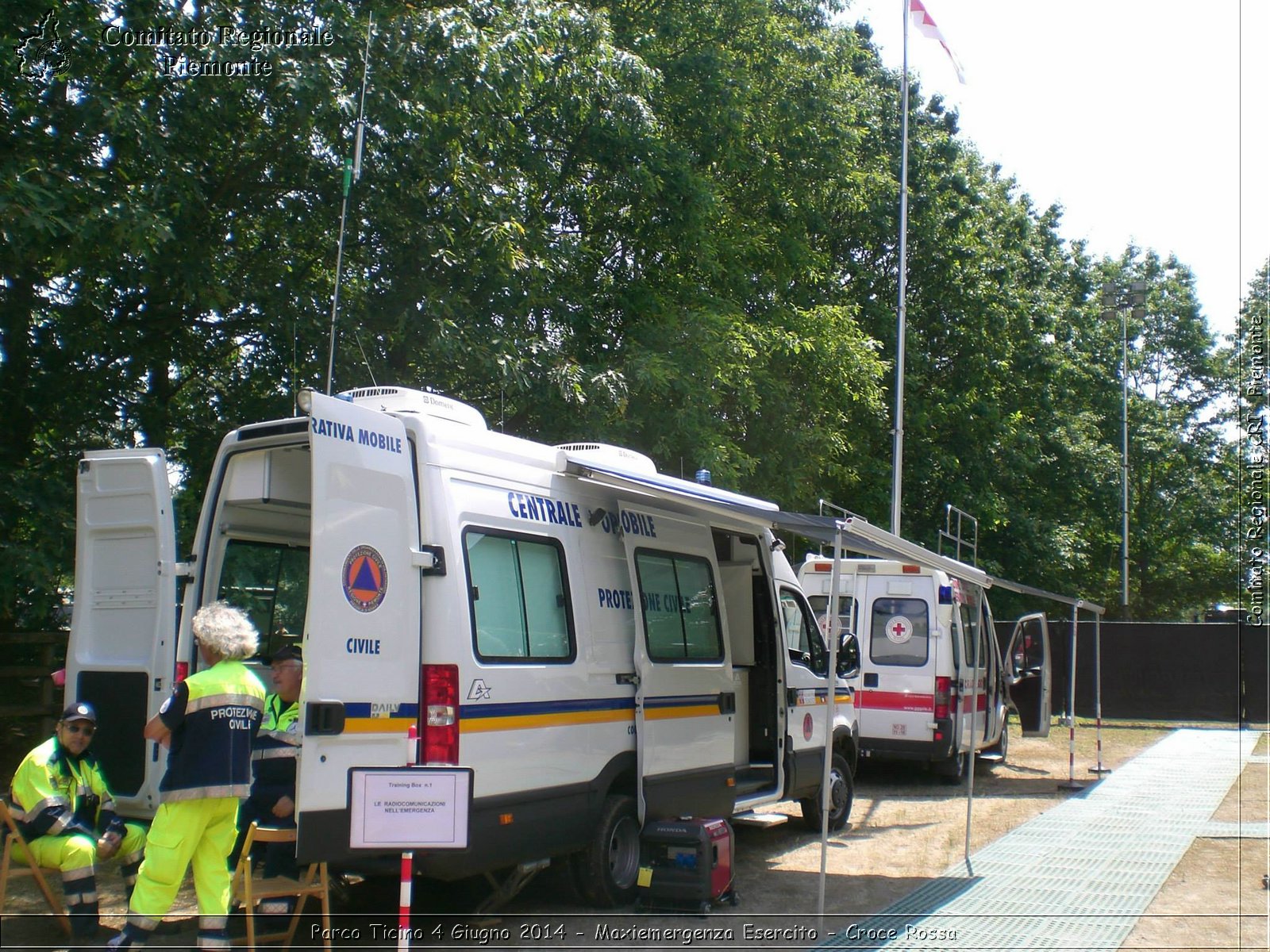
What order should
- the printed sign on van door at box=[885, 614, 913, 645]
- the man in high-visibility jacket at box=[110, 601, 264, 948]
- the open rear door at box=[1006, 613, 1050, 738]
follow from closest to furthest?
the man in high-visibility jacket at box=[110, 601, 264, 948], the printed sign on van door at box=[885, 614, 913, 645], the open rear door at box=[1006, 613, 1050, 738]

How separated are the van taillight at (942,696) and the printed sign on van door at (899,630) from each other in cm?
57

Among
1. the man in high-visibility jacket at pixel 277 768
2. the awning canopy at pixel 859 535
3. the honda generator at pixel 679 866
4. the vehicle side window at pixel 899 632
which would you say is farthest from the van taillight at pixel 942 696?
the man in high-visibility jacket at pixel 277 768

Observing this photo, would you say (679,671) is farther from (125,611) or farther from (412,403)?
(125,611)

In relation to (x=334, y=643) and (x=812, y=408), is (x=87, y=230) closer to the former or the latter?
(x=334, y=643)

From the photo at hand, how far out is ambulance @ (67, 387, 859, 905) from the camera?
544 cm

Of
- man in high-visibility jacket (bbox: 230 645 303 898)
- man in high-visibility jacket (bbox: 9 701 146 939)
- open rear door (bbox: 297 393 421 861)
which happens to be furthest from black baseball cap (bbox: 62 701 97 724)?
open rear door (bbox: 297 393 421 861)

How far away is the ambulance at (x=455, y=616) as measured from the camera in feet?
17.8

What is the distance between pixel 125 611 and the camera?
276 inches

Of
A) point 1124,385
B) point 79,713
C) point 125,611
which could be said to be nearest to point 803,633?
point 125,611

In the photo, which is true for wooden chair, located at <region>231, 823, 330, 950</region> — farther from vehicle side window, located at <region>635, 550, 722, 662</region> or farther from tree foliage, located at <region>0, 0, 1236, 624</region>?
tree foliage, located at <region>0, 0, 1236, 624</region>

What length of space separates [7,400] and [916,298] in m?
18.9

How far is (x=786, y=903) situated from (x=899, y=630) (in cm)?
609

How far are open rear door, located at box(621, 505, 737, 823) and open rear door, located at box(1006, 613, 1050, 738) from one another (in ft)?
22.7

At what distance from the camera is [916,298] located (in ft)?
80.9
